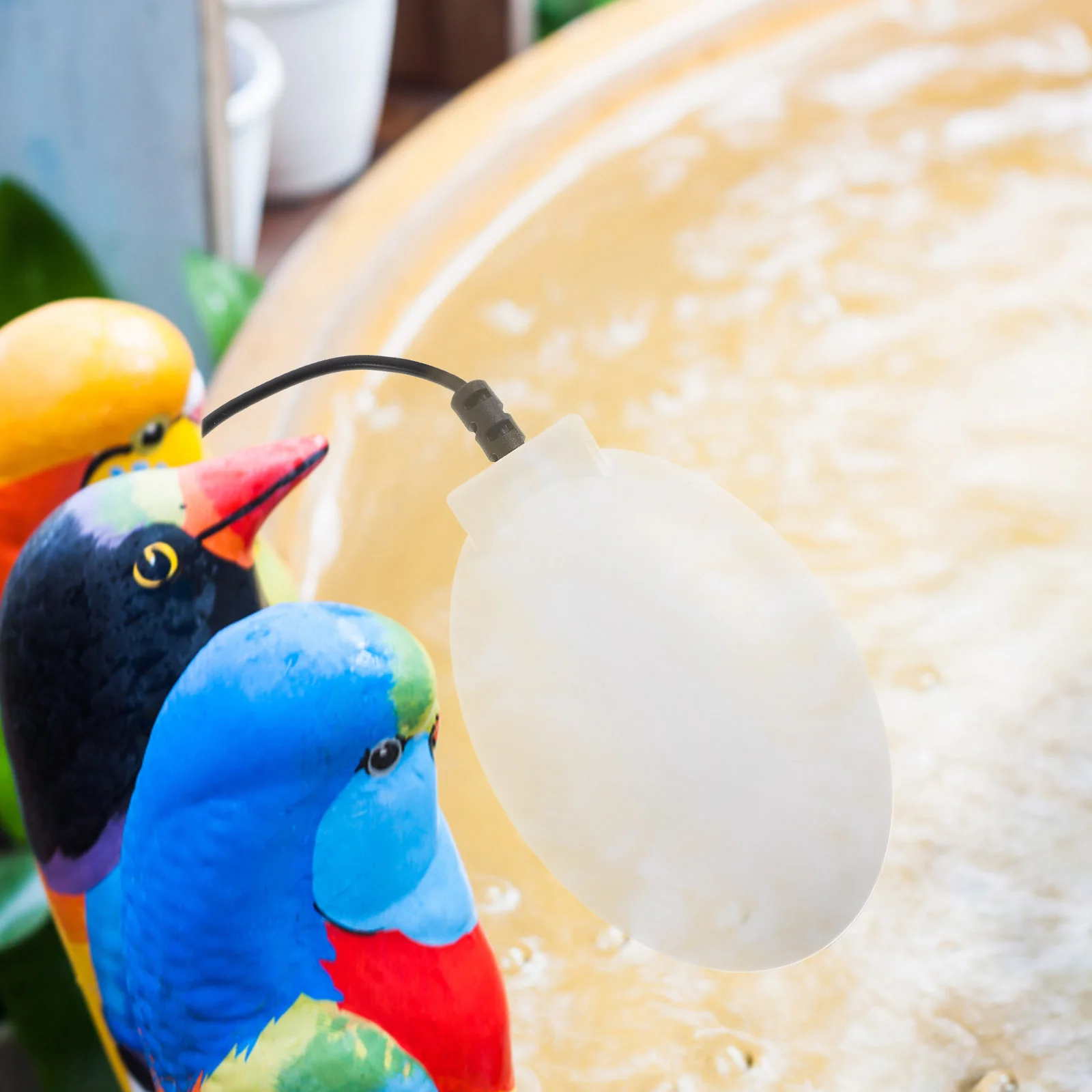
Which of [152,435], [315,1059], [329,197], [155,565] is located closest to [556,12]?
[329,197]

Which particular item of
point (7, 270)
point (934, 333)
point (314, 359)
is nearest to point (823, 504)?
point (934, 333)

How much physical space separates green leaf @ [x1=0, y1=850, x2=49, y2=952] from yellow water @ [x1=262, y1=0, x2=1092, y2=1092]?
229 mm

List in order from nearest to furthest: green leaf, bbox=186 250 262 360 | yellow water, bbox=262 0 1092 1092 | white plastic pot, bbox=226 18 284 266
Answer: yellow water, bbox=262 0 1092 1092 → green leaf, bbox=186 250 262 360 → white plastic pot, bbox=226 18 284 266

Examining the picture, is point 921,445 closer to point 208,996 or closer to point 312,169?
point 208,996

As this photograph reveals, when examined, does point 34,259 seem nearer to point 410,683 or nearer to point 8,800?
point 8,800

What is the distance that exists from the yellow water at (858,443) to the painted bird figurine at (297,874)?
10 cm

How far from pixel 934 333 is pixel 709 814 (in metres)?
0.67

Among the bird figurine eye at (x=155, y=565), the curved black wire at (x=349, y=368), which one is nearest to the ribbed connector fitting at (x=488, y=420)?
the curved black wire at (x=349, y=368)

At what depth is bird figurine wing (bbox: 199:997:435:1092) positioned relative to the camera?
378 mm

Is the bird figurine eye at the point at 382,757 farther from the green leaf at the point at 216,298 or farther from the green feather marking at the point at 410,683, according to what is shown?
the green leaf at the point at 216,298

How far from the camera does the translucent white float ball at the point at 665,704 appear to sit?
0.33 metres

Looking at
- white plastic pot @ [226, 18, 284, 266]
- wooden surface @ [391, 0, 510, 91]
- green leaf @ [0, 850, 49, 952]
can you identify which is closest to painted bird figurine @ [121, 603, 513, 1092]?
green leaf @ [0, 850, 49, 952]

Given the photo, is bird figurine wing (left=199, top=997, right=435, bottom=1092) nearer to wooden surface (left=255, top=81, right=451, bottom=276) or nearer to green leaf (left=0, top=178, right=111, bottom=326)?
green leaf (left=0, top=178, right=111, bottom=326)

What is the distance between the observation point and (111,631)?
0.43 m
